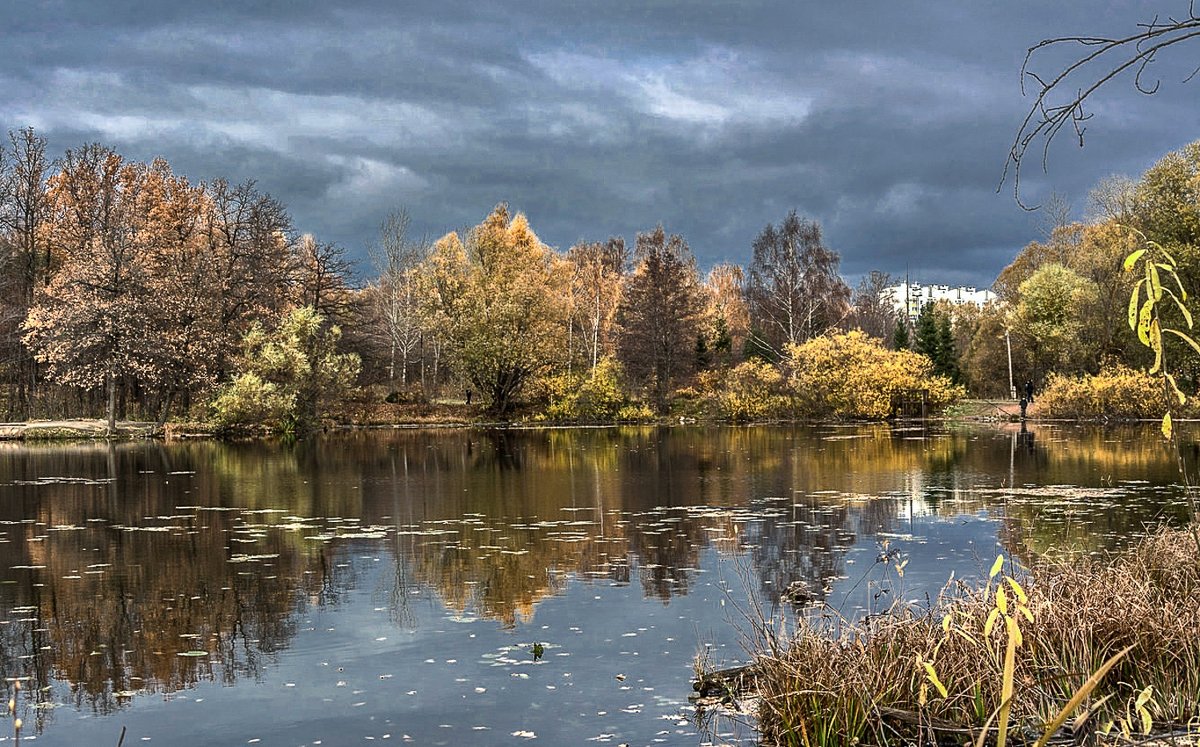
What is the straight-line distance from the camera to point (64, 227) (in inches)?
2030

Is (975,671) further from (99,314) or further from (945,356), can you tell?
(945,356)

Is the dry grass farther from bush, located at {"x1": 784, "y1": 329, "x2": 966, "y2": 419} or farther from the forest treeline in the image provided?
bush, located at {"x1": 784, "y1": 329, "x2": 966, "y2": 419}

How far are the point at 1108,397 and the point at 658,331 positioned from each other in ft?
71.5

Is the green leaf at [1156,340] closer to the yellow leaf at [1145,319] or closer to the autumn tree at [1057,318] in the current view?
the yellow leaf at [1145,319]

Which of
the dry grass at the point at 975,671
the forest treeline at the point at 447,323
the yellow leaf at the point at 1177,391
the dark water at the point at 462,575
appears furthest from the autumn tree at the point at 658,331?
the yellow leaf at the point at 1177,391

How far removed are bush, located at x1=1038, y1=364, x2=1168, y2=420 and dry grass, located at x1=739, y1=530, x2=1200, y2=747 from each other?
134 feet

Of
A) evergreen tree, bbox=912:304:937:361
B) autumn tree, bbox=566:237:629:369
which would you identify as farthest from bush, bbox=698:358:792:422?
evergreen tree, bbox=912:304:937:361

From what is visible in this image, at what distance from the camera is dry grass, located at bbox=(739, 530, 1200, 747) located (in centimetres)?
634

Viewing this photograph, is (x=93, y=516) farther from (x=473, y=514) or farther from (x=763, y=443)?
(x=763, y=443)

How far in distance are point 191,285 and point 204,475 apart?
22.0 m

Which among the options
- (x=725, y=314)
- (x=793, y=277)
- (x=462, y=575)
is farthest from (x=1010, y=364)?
(x=462, y=575)

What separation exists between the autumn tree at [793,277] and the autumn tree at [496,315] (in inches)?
453

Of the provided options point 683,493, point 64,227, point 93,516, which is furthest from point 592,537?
point 64,227

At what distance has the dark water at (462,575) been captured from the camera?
8156 mm
